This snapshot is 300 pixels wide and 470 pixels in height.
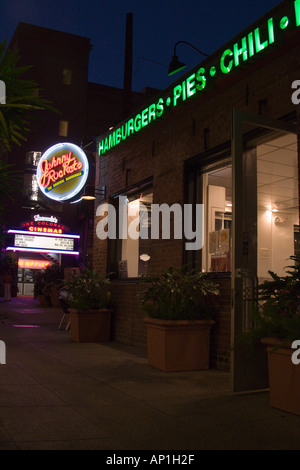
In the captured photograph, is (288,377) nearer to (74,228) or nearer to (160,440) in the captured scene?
(160,440)

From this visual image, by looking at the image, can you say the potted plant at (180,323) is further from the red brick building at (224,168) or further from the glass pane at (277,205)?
the glass pane at (277,205)

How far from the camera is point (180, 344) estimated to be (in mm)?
6848

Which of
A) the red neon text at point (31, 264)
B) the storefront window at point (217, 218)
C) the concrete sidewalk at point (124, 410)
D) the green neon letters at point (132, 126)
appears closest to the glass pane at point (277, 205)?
the storefront window at point (217, 218)

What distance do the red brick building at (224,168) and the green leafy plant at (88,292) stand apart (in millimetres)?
377

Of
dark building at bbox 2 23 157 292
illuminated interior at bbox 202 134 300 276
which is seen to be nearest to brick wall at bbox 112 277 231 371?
illuminated interior at bbox 202 134 300 276

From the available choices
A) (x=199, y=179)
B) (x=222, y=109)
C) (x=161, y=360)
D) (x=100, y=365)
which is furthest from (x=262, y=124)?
(x=100, y=365)

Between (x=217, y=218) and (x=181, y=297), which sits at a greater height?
(x=217, y=218)

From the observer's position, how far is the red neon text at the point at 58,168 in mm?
11047

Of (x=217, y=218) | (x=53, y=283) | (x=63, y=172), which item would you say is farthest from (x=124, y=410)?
(x=53, y=283)

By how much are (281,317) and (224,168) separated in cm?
364

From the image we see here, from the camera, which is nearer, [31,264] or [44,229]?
[44,229]

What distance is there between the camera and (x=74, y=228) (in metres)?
30.8

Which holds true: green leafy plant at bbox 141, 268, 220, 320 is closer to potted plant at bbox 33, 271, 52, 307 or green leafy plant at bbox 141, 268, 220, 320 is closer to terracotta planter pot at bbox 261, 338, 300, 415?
terracotta planter pot at bbox 261, 338, 300, 415

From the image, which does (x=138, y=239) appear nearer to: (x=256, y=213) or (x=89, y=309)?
(x=89, y=309)
